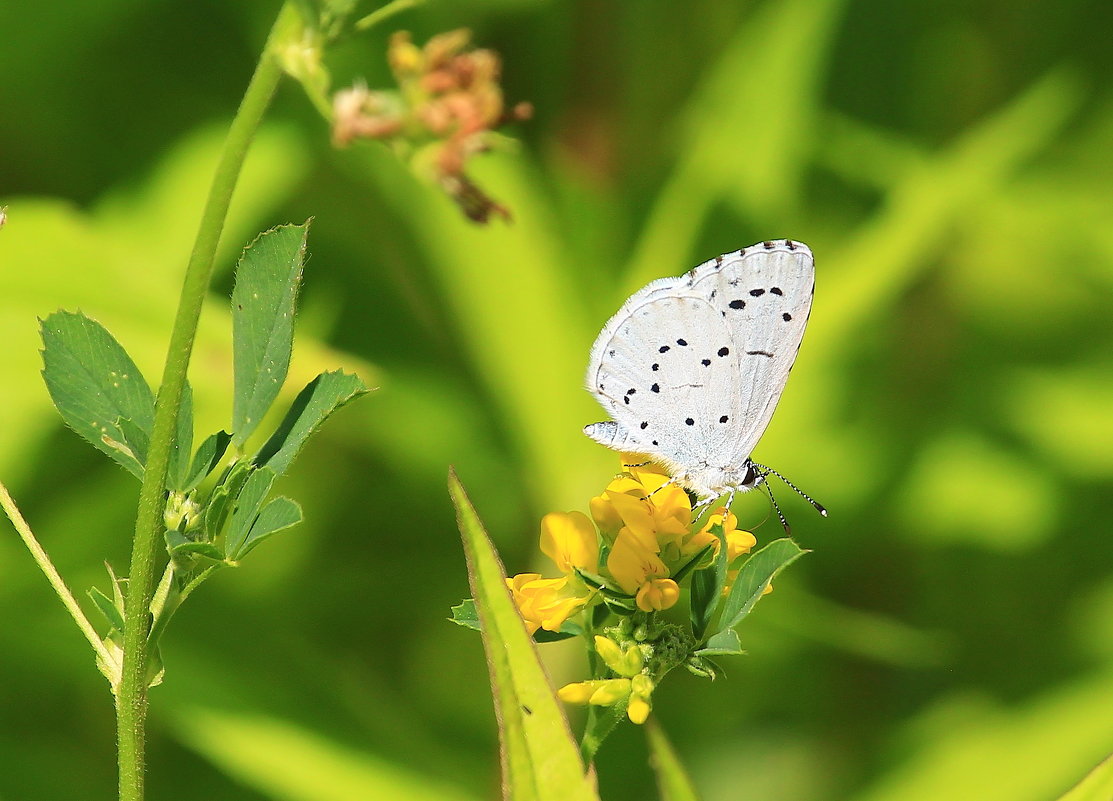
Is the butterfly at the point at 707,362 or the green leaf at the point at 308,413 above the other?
the butterfly at the point at 707,362

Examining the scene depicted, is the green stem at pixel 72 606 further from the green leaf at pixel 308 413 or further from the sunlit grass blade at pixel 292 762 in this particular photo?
the sunlit grass blade at pixel 292 762

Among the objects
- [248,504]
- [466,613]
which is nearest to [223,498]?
[248,504]

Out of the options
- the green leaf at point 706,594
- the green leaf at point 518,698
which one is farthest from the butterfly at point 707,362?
the green leaf at point 518,698

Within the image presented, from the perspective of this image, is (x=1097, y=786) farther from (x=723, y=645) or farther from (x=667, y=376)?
(x=667, y=376)

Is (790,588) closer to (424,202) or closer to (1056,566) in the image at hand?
(1056,566)

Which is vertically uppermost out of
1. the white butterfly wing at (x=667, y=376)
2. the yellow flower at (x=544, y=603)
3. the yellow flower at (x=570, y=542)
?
the white butterfly wing at (x=667, y=376)

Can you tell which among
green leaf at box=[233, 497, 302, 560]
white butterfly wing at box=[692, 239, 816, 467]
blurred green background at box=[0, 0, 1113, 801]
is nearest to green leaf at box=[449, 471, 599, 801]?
green leaf at box=[233, 497, 302, 560]
